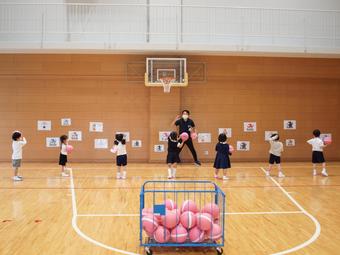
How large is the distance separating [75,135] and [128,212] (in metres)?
8.45

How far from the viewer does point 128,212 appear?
28.3 ft

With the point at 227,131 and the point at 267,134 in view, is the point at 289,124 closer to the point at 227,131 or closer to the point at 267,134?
the point at 267,134

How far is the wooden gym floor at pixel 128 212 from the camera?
256 inches

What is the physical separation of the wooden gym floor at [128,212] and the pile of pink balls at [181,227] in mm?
346

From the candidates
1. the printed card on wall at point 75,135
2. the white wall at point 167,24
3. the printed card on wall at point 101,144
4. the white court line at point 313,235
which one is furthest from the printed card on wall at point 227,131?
the white court line at point 313,235

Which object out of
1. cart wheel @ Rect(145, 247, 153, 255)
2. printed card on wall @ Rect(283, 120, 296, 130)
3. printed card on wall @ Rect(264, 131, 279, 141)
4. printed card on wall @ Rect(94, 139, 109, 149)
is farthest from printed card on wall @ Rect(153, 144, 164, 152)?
cart wheel @ Rect(145, 247, 153, 255)

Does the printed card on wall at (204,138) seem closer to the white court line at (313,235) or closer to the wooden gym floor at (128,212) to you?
the wooden gym floor at (128,212)

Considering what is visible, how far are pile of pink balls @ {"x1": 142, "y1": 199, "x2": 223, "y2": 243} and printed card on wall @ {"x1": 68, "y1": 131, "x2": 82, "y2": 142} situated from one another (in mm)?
10847

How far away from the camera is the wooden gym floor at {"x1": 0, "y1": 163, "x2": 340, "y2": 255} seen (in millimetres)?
6510

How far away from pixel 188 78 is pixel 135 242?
34.8ft

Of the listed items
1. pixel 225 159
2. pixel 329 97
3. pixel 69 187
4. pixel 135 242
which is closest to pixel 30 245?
pixel 135 242

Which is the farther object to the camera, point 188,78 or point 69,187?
point 188,78

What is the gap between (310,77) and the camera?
17.0 meters

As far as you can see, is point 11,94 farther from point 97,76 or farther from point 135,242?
point 135,242
